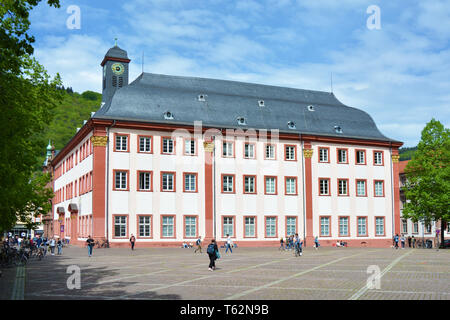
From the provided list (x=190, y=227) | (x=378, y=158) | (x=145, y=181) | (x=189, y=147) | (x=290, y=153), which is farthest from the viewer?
(x=378, y=158)

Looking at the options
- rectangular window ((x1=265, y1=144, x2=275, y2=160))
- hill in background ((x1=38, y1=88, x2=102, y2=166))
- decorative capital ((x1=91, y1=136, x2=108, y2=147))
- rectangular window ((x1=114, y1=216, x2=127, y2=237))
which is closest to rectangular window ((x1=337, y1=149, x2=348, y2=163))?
rectangular window ((x1=265, y1=144, x2=275, y2=160))

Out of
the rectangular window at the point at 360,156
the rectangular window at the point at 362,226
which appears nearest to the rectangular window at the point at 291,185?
the rectangular window at the point at 360,156

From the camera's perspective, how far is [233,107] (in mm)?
55938

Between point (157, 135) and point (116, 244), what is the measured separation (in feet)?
34.4

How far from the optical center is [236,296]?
15656 millimetres

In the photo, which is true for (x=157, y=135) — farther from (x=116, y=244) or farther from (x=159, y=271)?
(x=159, y=271)

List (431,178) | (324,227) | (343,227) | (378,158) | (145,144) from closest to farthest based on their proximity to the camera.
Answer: (145,144)
(431,178)
(324,227)
(343,227)
(378,158)

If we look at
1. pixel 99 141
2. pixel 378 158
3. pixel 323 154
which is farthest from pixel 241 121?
pixel 378 158

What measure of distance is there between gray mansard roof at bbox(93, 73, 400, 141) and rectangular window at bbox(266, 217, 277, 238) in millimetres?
9197

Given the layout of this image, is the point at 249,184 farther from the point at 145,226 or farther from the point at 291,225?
the point at 145,226

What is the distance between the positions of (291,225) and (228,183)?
315 inches

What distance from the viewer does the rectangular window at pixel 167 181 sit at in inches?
1969

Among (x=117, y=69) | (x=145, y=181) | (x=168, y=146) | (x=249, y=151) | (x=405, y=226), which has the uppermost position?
(x=117, y=69)
